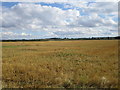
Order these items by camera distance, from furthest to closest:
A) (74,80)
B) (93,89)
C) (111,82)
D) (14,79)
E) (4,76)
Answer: (4,76), (14,79), (74,80), (111,82), (93,89)

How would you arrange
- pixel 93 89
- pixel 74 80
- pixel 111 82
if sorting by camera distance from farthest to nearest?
pixel 74 80
pixel 111 82
pixel 93 89

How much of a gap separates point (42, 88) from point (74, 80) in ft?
4.90

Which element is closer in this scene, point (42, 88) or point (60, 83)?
point (42, 88)

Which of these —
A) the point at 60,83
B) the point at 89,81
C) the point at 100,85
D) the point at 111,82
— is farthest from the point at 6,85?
the point at 111,82

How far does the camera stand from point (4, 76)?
22.4 feet

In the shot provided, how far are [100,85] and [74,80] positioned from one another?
112cm

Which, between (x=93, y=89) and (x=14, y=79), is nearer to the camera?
(x=93, y=89)

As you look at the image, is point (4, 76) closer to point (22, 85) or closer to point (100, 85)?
point (22, 85)

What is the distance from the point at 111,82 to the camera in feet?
17.8

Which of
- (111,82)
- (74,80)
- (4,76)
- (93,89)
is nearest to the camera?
(93,89)

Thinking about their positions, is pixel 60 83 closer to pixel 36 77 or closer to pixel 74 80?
pixel 74 80

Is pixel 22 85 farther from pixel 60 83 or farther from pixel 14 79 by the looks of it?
pixel 60 83

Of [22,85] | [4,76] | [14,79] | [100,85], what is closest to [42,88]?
[22,85]

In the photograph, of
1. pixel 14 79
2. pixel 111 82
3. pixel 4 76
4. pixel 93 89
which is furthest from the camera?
pixel 4 76
